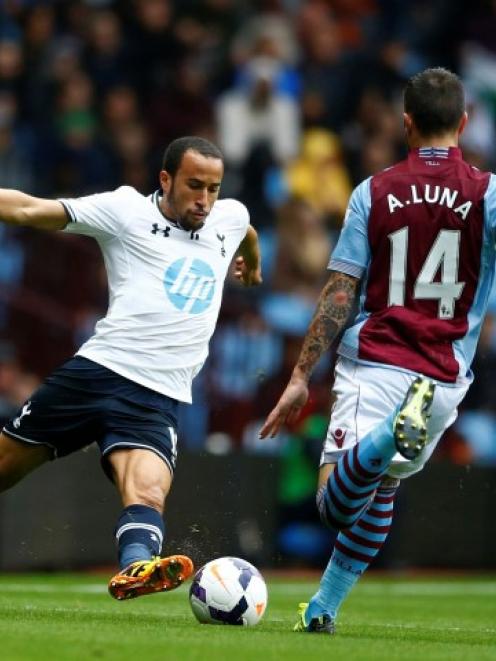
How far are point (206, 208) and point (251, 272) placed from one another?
97 cm

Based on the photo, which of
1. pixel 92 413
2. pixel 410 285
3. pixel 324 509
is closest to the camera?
pixel 324 509

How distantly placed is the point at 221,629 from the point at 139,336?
4.74ft

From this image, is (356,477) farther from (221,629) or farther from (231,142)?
(231,142)

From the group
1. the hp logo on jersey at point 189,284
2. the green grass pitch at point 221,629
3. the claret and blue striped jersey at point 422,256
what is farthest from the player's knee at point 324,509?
the hp logo on jersey at point 189,284

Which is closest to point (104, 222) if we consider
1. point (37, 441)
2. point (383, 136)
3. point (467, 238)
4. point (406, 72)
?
point (37, 441)

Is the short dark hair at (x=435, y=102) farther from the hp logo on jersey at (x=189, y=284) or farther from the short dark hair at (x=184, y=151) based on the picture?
the hp logo on jersey at (x=189, y=284)

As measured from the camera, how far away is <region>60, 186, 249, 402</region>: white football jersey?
7.48 m

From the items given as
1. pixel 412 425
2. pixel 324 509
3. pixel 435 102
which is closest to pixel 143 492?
pixel 324 509

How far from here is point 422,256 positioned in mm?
6812

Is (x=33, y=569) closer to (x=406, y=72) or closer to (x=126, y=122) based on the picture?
(x=126, y=122)

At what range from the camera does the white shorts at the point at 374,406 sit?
6824 mm

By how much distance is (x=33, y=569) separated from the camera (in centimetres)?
1227

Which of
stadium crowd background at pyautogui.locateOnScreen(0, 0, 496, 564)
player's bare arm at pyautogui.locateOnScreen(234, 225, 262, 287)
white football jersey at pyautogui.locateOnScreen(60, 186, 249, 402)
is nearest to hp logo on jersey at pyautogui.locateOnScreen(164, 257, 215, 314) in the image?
white football jersey at pyautogui.locateOnScreen(60, 186, 249, 402)

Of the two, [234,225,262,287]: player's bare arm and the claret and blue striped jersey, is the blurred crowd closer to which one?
[234,225,262,287]: player's bare arm
